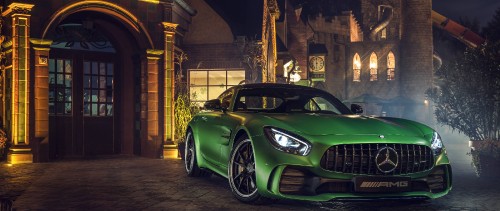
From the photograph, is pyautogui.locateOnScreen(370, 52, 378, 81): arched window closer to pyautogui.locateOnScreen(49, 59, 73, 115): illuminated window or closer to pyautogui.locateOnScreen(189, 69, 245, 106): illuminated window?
pyautogui.locateOnScreen(189, 69, 245, 106): illuminated window

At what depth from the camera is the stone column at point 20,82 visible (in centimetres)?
1145

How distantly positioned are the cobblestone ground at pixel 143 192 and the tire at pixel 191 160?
0.53 ft

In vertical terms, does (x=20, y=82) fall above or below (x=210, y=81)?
below

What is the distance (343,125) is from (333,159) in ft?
1.72

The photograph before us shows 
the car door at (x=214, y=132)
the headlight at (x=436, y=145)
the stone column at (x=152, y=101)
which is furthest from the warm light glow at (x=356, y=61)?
the headlight at (x=436, y=145)

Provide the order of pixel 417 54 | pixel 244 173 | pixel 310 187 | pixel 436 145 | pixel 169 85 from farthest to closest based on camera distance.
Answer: pixel 417 54, pixel 169 85, pixel 244 173, pixel 436 145, pixel 310 187

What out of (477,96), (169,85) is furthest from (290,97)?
(169,85)

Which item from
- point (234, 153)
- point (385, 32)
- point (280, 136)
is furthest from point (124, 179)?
point (385, 32)

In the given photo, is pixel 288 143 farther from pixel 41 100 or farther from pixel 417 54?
pixel 417 54

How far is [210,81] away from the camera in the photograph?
16.3 metres

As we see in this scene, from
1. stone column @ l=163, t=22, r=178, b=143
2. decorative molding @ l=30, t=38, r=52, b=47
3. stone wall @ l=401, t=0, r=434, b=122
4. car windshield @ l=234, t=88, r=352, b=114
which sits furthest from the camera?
stone wall @ l=401, t=0, r=434, b=122

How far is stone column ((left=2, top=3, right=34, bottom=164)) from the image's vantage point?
1145cm

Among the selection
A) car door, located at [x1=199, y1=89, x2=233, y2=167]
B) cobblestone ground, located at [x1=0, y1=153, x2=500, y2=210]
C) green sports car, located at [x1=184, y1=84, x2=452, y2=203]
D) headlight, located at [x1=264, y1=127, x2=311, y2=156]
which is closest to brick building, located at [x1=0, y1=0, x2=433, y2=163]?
cobblestone ground, located at [x1=0, y1=153, x2=500, y2=210]

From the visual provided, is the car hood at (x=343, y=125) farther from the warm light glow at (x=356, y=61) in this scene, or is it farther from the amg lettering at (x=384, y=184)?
the warm light glow at (x=356, y=61)
